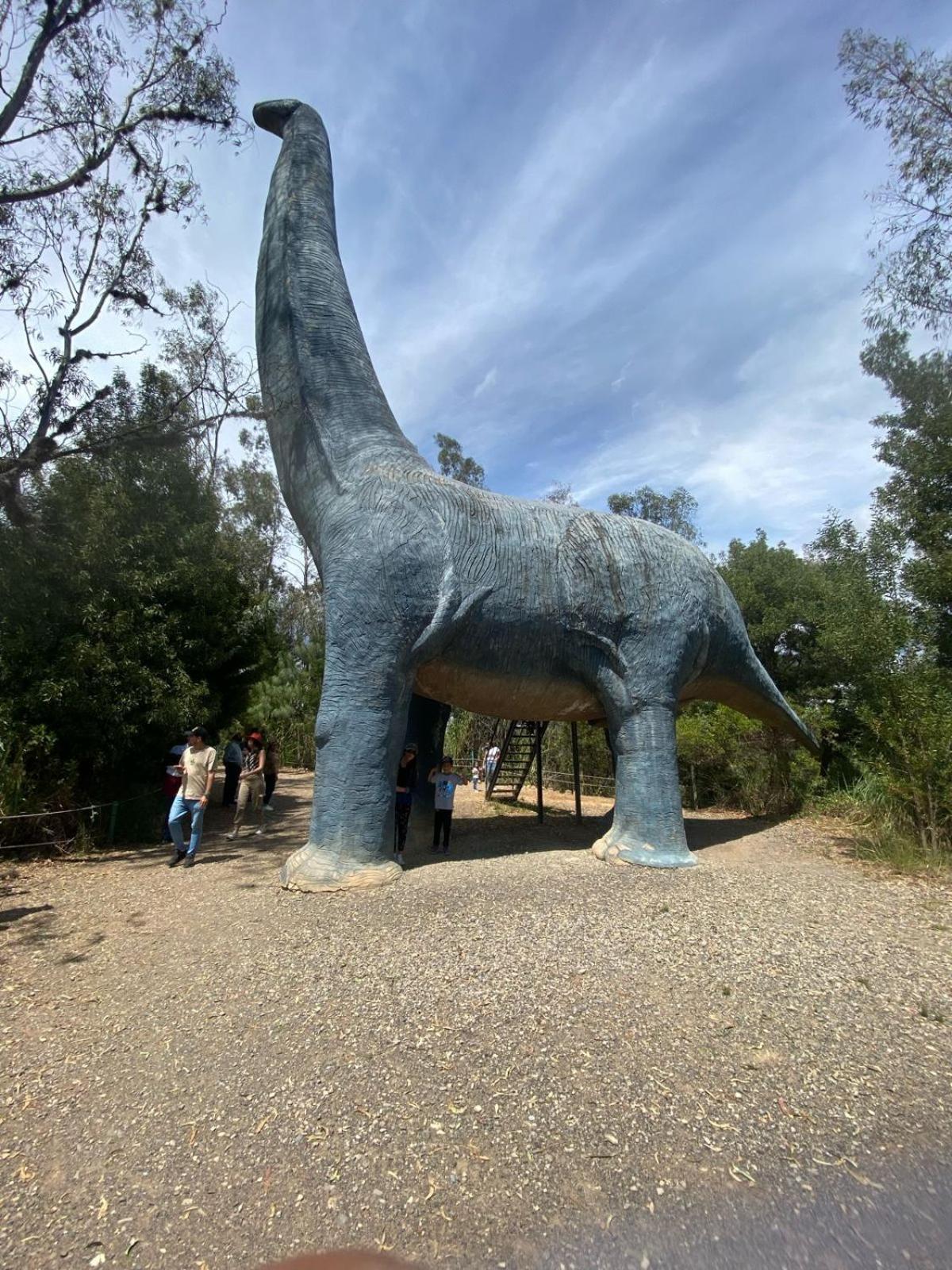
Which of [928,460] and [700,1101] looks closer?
[700,1101]

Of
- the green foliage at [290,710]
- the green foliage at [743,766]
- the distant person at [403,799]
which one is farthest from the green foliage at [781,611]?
the distant person at [403,799]

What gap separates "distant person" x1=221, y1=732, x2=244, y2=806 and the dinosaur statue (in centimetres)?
524

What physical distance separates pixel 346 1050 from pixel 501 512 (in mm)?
4454

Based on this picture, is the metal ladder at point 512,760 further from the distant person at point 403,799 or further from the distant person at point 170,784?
the distant person at point 170,784

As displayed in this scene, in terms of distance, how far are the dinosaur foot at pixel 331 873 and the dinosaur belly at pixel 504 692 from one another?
1633 mm

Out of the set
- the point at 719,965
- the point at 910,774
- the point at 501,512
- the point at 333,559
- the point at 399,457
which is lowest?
the point at 719,965

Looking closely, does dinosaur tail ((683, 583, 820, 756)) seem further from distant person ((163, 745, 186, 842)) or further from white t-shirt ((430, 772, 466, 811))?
distant person ((163, 745, 186, 842))

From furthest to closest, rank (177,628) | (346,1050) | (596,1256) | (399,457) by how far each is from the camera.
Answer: (177,628) → (399,457) → (346,1050) → (596,1256)

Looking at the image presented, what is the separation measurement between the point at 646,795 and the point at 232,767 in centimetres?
720

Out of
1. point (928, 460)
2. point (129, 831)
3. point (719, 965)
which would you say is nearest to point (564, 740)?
point (928, 460)

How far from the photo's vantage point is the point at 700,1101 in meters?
2.58

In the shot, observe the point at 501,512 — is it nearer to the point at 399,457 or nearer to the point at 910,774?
the point at 399,457

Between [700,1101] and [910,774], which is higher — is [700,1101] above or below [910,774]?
below

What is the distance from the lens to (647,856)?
5.87 metres
